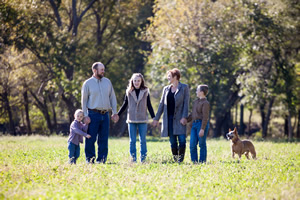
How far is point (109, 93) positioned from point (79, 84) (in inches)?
689

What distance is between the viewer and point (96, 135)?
10.5 meters

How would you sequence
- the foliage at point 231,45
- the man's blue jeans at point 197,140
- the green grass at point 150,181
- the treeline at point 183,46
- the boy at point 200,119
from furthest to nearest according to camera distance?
the treeline at point 183,46 → the foliage at point 231,45 → the man's blue jeans at point 197,140 → the boy at point 200,119 → the green grass at point 150,181

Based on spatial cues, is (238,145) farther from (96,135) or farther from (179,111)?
(96,135)

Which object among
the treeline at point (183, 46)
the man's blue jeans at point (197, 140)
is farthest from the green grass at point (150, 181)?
the treeline at point (183, 46)

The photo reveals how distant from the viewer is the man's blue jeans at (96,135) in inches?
410

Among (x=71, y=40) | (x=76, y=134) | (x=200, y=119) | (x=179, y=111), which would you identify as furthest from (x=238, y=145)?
(x=71, y=40)

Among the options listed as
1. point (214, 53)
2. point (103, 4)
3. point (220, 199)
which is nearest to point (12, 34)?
point (103, 4)

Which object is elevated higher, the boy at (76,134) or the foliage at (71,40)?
the foliage at (71,40)

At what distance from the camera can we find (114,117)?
10461mm

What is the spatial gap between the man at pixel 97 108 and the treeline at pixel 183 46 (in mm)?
16936

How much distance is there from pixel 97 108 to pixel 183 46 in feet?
60.3

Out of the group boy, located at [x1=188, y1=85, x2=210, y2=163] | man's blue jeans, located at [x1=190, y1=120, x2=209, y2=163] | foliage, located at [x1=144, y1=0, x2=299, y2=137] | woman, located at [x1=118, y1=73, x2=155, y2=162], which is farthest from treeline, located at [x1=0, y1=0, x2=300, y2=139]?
woman, located at [x1=118, y1=73, x2=155, y2=162]

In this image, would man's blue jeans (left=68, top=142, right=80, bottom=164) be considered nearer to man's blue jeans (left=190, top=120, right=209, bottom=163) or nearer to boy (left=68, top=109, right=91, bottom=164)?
boy (left=68, top=109, right=91, bottom=164)

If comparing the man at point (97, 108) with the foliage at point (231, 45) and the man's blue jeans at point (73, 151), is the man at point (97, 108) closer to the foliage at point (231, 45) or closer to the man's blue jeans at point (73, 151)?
the man's blue jeans at point (73, 151)
